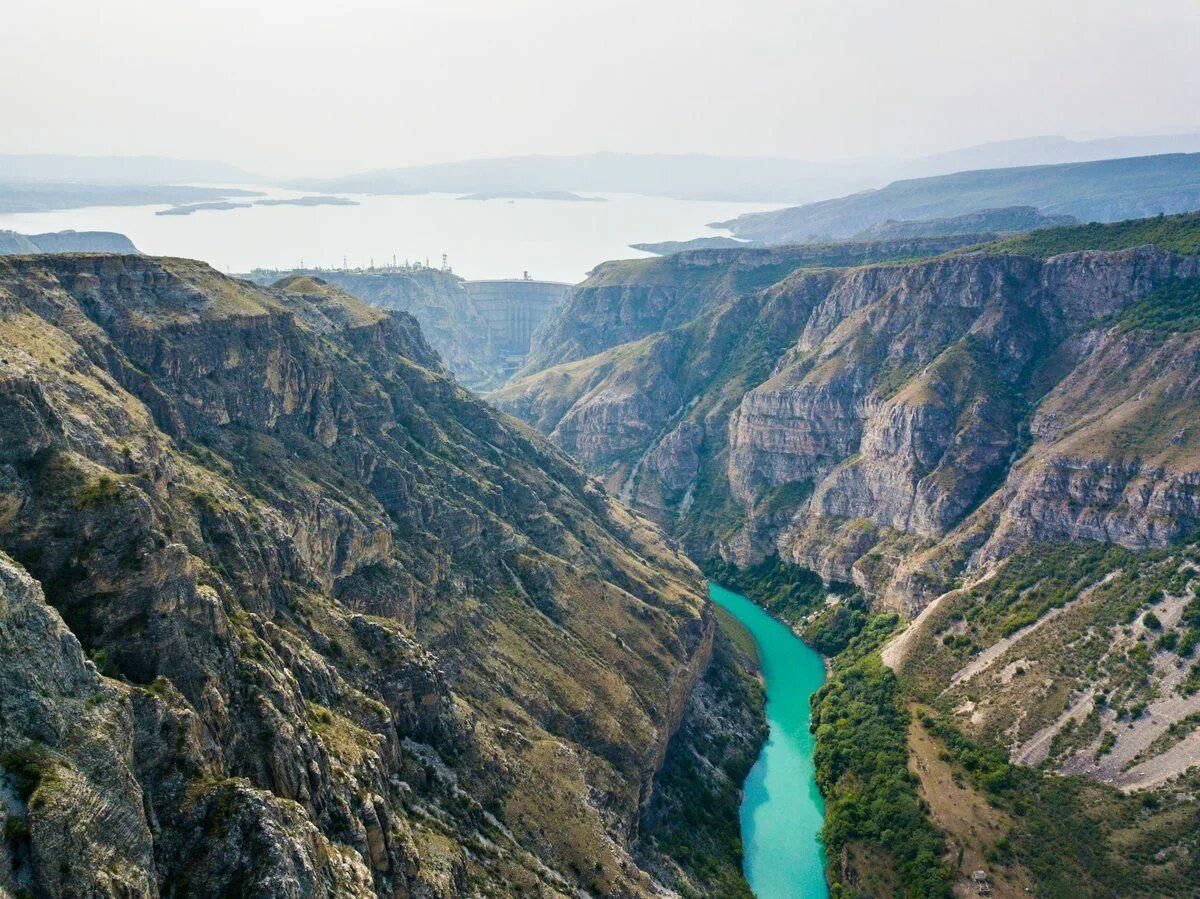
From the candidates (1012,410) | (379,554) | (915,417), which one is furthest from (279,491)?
(1012,410)

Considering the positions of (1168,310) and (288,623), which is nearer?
(288,623)

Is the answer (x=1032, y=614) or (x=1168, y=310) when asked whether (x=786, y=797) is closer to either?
(x=1032, y=614)

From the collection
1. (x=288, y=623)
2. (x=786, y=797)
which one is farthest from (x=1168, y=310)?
(x=288, y=623)

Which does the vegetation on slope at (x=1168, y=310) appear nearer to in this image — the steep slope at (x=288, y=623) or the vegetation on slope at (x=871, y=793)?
the vegetation on slope at (x=871, y=793)

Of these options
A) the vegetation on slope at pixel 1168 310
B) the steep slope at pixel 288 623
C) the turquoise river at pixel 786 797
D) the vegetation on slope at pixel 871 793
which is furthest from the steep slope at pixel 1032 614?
the steep slope at pixel 288 623

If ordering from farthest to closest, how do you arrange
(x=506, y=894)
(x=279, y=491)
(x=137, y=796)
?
(x=279, y=491), (x=506, y=894), (x=137, y=796)

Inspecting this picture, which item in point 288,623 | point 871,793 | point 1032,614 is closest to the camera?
point 288,623

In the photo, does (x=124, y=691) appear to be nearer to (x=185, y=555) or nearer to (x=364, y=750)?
(x=185, y=555)
